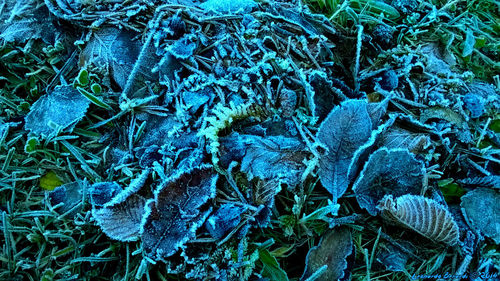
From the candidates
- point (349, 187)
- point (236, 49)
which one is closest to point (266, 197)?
point (349, 187)

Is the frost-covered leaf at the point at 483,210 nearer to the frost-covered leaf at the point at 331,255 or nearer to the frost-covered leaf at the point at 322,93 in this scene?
the frost-covered leaf at the point at 331,255

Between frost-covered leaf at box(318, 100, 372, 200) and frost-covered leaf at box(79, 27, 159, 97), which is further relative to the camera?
frost-covered leaf at box(79, 27, 159, 97)

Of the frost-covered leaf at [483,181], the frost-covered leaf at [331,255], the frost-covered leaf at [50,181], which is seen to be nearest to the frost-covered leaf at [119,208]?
the frost-covered leaf at [50,181]

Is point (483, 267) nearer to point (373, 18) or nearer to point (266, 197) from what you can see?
point (266, 197)

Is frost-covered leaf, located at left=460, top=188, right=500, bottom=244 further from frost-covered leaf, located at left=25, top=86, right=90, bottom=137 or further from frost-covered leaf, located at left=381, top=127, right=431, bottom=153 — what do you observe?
frost-covered leaf, located at left=25, top=86, right=90, bottom=137

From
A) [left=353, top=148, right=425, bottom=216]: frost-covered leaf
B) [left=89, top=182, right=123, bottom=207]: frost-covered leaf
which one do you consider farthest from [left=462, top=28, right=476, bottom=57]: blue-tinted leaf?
[left=89, top=182, right=123, bottom=207]: frost-covered leaf
